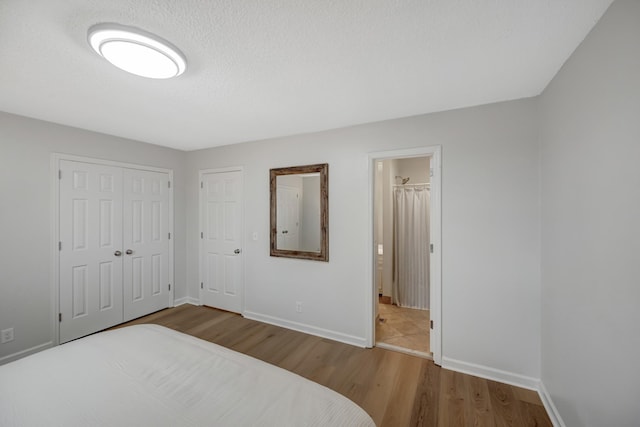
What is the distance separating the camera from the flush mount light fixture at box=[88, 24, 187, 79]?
1252 mm

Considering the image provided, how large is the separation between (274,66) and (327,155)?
138cm

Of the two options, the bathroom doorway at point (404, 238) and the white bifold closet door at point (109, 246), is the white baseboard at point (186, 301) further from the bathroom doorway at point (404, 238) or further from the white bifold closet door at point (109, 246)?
the bathroom doorway at point (404, 238)

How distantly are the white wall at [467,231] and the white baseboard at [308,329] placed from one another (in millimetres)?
23

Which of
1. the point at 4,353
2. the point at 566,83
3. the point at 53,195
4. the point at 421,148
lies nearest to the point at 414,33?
the point at 566,83

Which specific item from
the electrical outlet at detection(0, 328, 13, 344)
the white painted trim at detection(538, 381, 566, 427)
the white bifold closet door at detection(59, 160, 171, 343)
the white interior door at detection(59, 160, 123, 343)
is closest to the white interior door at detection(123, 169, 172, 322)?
the white bifold closet door at detection(59, 160, 171, 343)

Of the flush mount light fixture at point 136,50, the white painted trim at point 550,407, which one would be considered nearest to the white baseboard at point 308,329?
the white painted trim at point 550,407

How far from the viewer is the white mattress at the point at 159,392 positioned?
105 cm

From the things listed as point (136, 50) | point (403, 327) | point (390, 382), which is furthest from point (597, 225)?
point (136, 50)

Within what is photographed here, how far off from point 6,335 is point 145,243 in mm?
1438

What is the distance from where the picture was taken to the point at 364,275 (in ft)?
8.96

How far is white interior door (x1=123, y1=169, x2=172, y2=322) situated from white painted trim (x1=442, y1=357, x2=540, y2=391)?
3.72 m

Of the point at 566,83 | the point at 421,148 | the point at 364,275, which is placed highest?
the point at 566,83

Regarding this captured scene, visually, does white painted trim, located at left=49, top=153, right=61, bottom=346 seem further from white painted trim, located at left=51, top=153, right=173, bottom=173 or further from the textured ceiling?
the textured ceiling

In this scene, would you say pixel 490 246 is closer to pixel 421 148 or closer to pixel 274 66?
pixel 421 148
